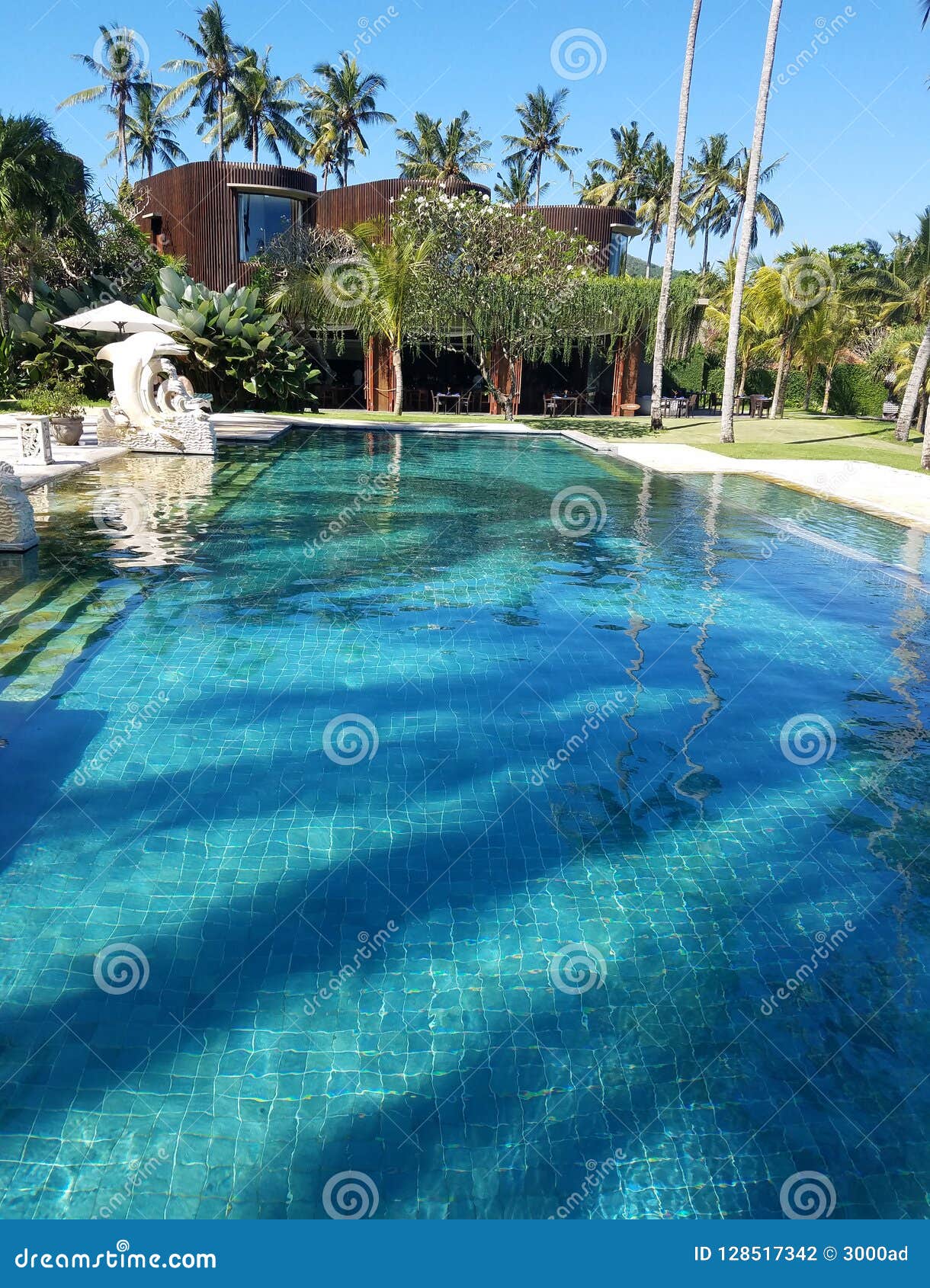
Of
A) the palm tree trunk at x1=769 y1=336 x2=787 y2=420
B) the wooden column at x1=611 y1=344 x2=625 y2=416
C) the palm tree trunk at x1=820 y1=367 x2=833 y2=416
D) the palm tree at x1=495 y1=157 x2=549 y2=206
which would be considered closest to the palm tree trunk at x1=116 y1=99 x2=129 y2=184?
the palm tree at x1=495 y1=157 x2=549 y2=206

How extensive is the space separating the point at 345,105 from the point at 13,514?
46.3 metres

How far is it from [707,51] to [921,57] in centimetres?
628

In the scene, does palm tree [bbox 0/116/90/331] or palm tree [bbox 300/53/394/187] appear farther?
palm tree [bbox 300/53/394/187]

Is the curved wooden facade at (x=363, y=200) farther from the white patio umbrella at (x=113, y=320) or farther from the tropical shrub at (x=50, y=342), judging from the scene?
the white patio umbrella at (x=113, y=320)

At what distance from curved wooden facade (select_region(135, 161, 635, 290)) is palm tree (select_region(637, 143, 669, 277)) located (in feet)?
63.4

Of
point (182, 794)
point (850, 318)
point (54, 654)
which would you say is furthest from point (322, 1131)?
point (850, 318)

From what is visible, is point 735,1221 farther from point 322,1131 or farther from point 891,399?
point 891,399

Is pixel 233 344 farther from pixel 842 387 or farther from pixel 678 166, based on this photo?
pixel 842 387

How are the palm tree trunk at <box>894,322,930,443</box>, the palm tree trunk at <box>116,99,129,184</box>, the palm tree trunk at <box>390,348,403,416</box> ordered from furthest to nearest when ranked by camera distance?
the palm tree trunk at <box>116,99,129,184</box>, the palm tree trunk at <box>390,348,403,416</box>, the palm tree trunk at <box>894,322,930,443</box>

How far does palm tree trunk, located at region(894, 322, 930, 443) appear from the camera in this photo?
23922mm

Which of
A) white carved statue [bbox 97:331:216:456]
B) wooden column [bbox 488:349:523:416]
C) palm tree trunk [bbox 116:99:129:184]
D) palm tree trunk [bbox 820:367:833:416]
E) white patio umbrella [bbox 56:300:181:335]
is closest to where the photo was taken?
white carved statue [bbox 97:331:216:456]

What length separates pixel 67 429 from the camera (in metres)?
18.1

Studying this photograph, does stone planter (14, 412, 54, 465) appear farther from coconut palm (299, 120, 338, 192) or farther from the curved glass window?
coconut palm (299, 120, 338, 192)

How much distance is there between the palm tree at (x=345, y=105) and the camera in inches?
1854
